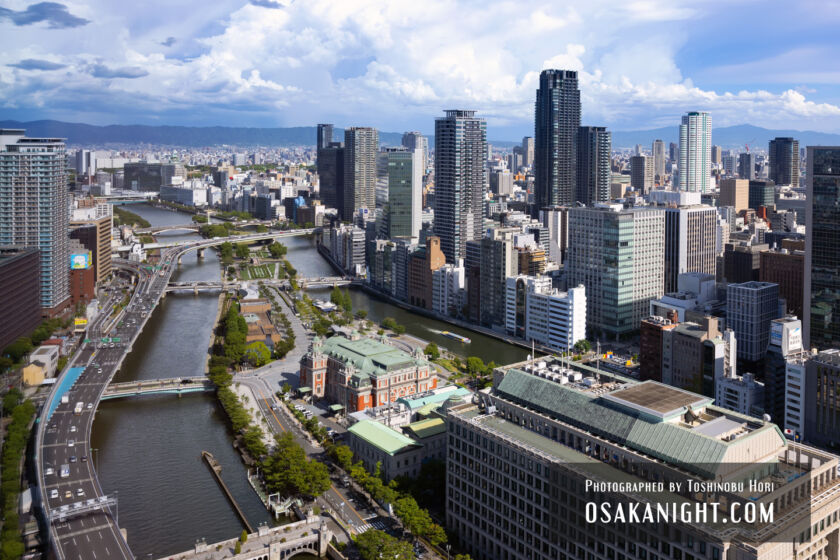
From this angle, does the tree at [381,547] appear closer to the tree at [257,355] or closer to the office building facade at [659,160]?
the tree at [257,355]

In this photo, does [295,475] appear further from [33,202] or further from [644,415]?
[33,202]

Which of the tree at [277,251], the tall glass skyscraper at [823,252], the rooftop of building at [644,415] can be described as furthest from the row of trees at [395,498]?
the tree at [277,251]

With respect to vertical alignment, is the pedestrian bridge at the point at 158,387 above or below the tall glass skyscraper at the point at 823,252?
below

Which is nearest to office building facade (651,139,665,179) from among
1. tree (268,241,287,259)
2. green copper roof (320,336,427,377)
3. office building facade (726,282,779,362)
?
tree (268,241,287,259)

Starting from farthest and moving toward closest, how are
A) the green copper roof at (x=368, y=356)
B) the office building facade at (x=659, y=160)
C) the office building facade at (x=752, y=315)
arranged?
the office building facade at (x=659, y=160)
the office building facade at (x=752, y=315)
the green copper roof at (x=368, y=356)

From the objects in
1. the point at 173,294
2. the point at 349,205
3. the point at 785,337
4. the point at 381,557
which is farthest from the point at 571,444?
the point at 349,205

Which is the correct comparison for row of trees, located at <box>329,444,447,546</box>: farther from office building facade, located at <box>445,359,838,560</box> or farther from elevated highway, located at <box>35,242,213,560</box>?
elevated highway, located at <box>35,242,213,560</box>
